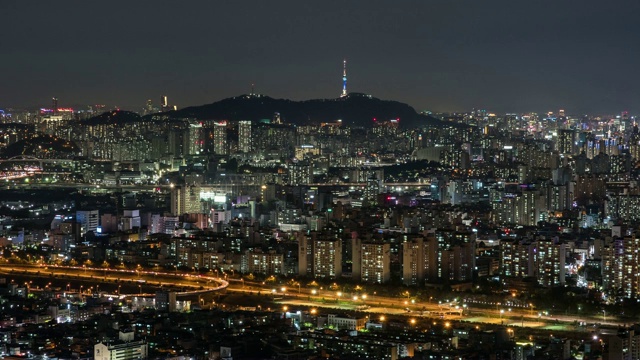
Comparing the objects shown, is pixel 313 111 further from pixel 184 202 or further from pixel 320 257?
pixel 320 257

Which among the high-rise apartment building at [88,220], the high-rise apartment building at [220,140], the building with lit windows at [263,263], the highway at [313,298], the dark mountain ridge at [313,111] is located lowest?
the highway at [313,298]

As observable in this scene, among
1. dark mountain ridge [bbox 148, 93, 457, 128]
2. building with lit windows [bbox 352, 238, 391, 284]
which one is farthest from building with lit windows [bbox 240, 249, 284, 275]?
dark mountain ridge [bbox 148, 93, 457, 128]

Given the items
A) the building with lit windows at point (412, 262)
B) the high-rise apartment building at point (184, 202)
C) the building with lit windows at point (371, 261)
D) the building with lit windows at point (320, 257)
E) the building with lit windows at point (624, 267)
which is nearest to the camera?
the building with lit windows at point (624, 267)

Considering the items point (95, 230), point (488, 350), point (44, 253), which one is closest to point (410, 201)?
point (95, 230)

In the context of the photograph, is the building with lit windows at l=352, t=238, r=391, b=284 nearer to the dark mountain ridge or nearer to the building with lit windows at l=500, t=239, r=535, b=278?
the building with lit windows at l=500, t=239, r=535, b=278

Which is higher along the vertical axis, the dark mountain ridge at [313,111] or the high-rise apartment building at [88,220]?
the dark mountain ridge at [313,111]

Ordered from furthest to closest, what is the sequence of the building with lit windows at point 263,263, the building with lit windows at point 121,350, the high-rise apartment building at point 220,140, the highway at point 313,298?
the high-rise apartment building at point 220,140, the building with lit windows at point 263,263, the highway at point 313,298, the building with lit windows at point 121,350

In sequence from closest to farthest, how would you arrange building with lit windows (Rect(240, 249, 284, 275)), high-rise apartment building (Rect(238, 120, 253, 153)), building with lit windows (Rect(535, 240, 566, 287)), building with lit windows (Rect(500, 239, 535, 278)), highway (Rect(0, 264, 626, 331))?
highway (Rect(0, 264, 626, 331)), building with lit windows (Rect(535, 240, 566, 287)), building with lit windows (Rect(500, 239, 535, 278)), building with lit windows (Rect(240, 249, 284, 275)), high-rise apartment building (Rect(238, 120, 253, 153))

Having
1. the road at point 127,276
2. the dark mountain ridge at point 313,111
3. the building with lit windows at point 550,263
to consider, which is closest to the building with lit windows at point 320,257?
the road at point 127,276

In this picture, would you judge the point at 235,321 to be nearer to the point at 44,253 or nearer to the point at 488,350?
the point at 488,350

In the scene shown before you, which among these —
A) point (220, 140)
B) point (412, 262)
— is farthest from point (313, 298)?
point (220, 140)

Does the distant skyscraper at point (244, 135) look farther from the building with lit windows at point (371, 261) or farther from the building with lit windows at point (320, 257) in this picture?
the building with lit windows at point (371, 261)
